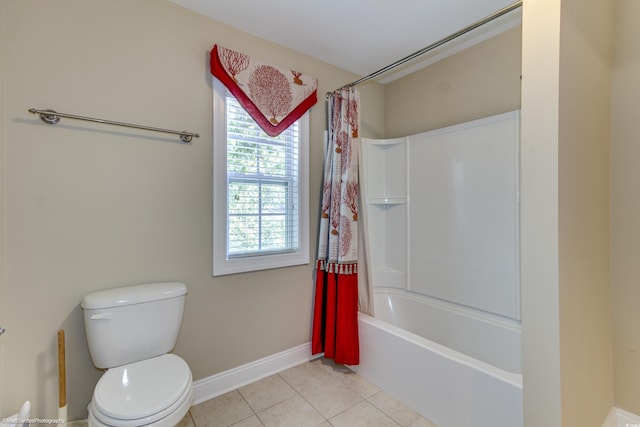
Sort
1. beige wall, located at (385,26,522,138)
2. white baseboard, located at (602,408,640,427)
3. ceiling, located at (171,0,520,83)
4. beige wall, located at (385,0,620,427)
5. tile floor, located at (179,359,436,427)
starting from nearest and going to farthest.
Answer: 1. beige wall, located at (385,0,620,427)
2. white baseboard, located at (602,408,640,427)
3. tile floor, located at (179,359,436,427)
4. ceiling, located at (171,0,520,83)
5. beige wall, located at (385,26,522,138)

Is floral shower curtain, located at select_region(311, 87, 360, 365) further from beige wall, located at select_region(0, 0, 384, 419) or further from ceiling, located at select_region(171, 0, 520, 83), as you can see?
beige wall, located at select_region(0, 0, 384, 419)

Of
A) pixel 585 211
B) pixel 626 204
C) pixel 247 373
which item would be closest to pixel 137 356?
pixel 247 373

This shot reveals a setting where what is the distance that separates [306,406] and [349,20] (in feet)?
8.17

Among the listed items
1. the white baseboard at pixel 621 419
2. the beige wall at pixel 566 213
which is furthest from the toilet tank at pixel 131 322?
the white baseboard at pixel 621 419

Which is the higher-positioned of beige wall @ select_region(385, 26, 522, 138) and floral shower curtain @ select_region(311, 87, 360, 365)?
beige wall @ select_region(385, 26, 522, 138)

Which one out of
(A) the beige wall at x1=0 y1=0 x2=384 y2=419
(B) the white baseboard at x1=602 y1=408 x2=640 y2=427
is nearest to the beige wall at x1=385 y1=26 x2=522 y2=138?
(A) the beige wall at x1=0 y1=0 x2=384 y2=419

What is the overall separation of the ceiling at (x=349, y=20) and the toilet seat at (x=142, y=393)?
2.05 metres

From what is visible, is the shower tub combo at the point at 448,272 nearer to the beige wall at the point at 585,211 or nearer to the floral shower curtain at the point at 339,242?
the floral shower curtain at the point at 339,242

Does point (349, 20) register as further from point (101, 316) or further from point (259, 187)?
point (101, 316)

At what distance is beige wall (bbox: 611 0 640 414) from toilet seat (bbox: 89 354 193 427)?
2241mm

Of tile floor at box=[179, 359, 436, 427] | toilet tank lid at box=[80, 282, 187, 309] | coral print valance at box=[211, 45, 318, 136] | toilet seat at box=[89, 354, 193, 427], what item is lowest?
tile floor at box=[179, 359, 436, 427]

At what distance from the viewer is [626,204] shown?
1532 mm

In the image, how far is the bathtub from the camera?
1.36 metres

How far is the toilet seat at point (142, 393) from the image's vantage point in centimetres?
110
